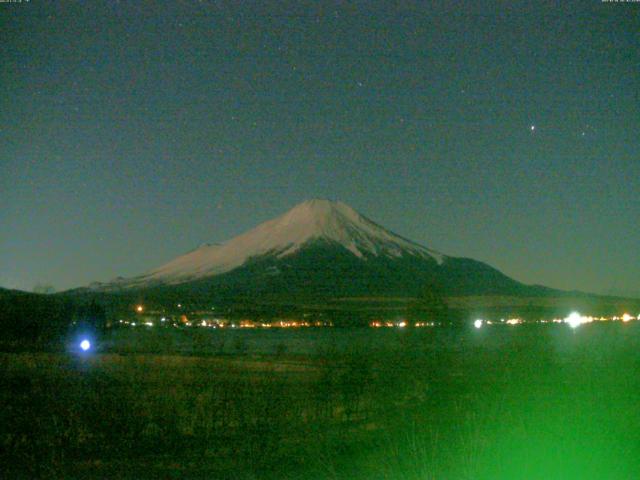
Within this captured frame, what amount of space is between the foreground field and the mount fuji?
8613 cm

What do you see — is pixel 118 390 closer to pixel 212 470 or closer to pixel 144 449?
pixel 144 449

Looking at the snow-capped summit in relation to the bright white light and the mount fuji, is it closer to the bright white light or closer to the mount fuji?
the mount fuji

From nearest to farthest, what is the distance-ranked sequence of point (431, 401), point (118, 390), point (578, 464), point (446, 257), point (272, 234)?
point (578, 464)
point (118, 390)
point (431, 401)
point (446, 257)
point (272, 234)

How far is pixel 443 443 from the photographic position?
9664mm

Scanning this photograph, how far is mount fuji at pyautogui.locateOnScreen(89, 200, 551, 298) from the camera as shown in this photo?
113562 mm

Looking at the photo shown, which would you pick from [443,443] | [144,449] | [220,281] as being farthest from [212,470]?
[220,281]

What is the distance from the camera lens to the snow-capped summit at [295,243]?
5300 inches

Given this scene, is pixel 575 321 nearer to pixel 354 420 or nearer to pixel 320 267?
pixel 354 420

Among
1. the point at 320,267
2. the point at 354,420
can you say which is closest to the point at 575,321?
the point at 354,420

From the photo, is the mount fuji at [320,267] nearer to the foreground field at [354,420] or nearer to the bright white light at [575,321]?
the bright white light at [575,321]

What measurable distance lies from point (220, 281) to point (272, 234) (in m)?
37.1

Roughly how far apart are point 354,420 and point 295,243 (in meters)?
127

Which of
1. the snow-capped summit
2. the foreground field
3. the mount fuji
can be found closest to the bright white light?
the foreground field

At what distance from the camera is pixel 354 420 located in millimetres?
14125
